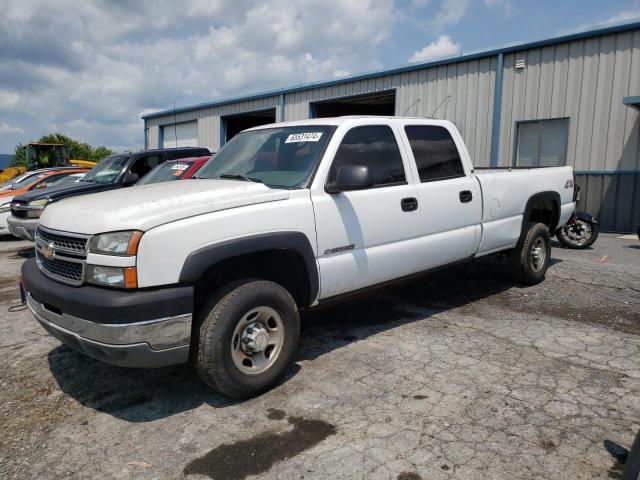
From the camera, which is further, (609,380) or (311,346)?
(311,346)

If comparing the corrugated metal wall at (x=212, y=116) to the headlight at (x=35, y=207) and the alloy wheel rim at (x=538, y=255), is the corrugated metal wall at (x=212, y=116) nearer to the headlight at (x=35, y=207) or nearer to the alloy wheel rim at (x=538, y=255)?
the headlight at (x=35, y=207)

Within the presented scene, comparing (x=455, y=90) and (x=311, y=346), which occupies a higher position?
(x=455, y=90)

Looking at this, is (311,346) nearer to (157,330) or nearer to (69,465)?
(157,330)

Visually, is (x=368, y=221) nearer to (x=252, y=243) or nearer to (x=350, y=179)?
(x=350, y=179)

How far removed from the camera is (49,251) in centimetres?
337

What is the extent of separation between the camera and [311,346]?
4410 millimetres

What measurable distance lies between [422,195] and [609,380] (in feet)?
6.68

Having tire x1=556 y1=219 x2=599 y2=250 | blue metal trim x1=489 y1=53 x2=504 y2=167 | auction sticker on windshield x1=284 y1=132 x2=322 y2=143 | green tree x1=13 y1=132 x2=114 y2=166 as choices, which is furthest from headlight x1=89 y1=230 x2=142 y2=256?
green tree x1=13 y1=132 x2=114 y2=166

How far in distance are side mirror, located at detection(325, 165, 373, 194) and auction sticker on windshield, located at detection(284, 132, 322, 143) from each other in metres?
0.49

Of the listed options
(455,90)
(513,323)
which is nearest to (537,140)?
(455,90)

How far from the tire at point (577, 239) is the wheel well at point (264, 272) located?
6686 mm

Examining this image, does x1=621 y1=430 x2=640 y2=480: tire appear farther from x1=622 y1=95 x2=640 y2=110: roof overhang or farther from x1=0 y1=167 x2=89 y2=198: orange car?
x1=0 y1=167 x2=89 y2=198: orange car

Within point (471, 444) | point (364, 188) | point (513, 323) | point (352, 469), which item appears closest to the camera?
point (352, 469)

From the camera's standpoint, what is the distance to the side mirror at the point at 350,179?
3.69 meters
